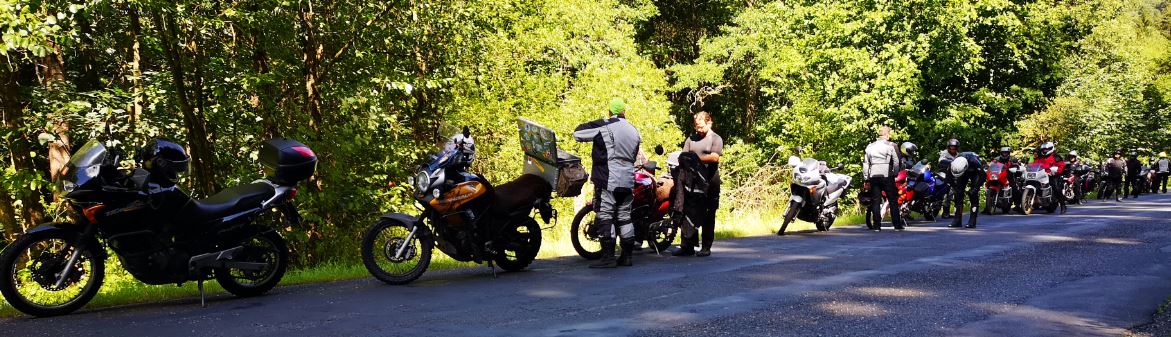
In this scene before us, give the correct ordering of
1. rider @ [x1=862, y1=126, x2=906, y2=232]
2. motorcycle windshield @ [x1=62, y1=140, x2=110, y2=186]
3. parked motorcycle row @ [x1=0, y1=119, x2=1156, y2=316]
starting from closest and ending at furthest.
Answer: parked motorcycle row @ [x1=0, y1=119, x2=1156, y2=316]
motorcycle windshield @ [x1=62, y1=140, x2=110, y2=186]
rider @ [x1=862, y1=126, x2=906, y2=232]

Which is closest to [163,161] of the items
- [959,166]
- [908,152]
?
[959,166]

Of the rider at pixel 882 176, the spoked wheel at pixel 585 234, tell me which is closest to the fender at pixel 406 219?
the spoked wheel at pixel 585 234

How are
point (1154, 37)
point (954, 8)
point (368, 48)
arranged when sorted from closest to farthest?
point (368, 48)
point (954, 8)
point (1154, 37)

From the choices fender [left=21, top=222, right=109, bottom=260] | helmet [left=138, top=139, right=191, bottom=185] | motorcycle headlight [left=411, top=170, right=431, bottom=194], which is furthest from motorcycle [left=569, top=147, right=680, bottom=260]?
fender [left=21, top=222, right=109, bottom=260]

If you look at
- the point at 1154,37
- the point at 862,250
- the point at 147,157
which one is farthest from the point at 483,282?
the point at 1154,37

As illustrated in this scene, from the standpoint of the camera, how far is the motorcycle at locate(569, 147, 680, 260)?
37.2 feet

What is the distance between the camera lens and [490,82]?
74.2ft

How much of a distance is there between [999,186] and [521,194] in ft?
49.6

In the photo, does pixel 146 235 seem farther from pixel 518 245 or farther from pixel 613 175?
pixel 613 175

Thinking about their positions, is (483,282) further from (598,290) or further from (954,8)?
(954,8)

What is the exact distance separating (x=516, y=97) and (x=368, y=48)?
31.4 feet

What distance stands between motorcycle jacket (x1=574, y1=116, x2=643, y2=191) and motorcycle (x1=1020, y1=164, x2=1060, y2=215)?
14.9 m

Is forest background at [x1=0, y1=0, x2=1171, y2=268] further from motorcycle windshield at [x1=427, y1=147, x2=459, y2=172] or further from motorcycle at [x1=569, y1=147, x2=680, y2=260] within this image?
motorcycle at [x1=569, y1=147, x2=680, y2=260]

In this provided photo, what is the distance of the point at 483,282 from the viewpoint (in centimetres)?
894
